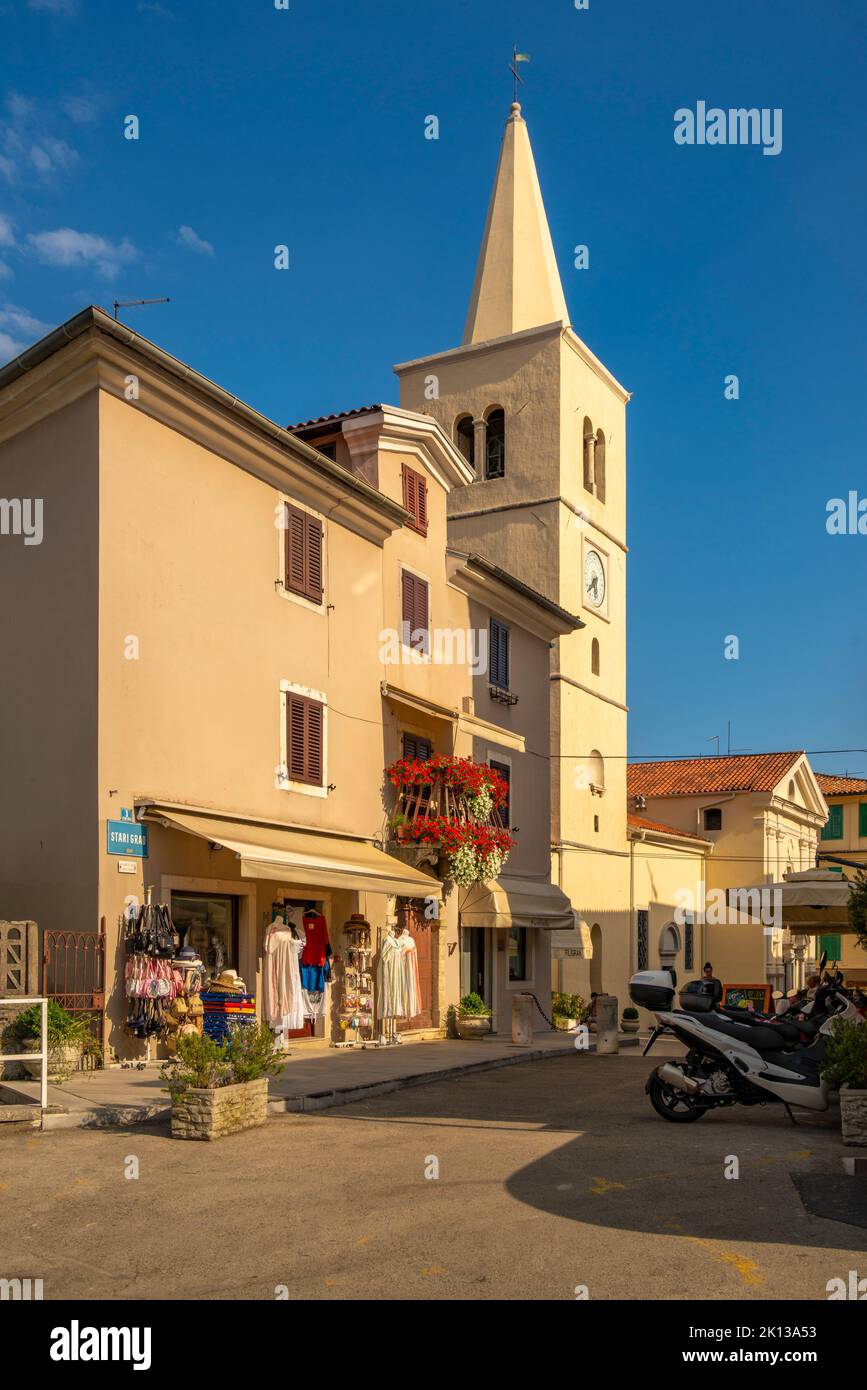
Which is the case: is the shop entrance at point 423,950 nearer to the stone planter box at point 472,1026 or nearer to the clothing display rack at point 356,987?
the stone planter box at point 472,1026

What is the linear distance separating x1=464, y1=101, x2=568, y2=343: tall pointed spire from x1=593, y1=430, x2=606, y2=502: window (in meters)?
3.93

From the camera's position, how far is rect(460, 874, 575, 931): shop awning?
25.2 metres

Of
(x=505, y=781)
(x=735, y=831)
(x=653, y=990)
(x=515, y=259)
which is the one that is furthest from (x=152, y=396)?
(x=735, y=831)

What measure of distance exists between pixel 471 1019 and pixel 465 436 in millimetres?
22213

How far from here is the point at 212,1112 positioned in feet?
36.0

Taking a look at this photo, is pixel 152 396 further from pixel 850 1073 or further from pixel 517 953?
pixel 517 953

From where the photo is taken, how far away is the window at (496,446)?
40.2 m

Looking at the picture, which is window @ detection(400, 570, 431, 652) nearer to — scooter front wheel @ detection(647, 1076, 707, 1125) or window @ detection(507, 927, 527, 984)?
window @ detection(507, 927, 527, 984)

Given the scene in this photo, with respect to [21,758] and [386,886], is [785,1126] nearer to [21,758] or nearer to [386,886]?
[386,886]

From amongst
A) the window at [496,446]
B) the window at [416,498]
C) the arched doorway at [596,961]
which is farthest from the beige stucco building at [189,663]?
the arched doorway at [596,961]

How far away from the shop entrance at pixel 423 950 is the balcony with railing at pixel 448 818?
86 cm

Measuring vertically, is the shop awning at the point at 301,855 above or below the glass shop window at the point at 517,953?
above

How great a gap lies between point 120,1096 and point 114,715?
194 inches
